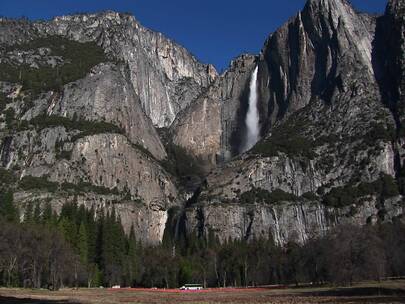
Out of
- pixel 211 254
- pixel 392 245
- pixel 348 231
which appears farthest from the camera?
pixel 211 254

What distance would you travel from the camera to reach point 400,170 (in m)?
194

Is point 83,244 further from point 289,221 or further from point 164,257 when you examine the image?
point 289,221

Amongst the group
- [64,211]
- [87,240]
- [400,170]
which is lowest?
[87,240]

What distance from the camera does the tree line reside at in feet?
294

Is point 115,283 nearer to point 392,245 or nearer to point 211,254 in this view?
point 211,254

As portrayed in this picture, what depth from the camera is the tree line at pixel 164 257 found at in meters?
89.6

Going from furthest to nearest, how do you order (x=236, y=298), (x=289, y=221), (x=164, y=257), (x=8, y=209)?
(x=289, y=221) → (x=164, y=257) → (x=8, y=209) → (x=236, y=298)

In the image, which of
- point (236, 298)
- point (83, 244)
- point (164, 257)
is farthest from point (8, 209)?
point (236, 298)

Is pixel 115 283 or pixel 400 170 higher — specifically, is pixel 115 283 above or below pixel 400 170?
below

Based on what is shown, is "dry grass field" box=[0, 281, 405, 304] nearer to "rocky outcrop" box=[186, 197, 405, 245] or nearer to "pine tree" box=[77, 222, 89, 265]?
"pine tree" box=[77, 222, 89, 265]

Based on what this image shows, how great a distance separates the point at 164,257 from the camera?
15475cm

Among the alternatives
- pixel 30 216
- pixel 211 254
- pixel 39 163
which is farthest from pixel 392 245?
pixel 39 163

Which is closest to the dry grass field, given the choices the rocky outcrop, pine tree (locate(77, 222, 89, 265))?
pine tree (locate(77, 222, 89, 265))

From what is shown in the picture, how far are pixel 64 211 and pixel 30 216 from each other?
19.2 metres
